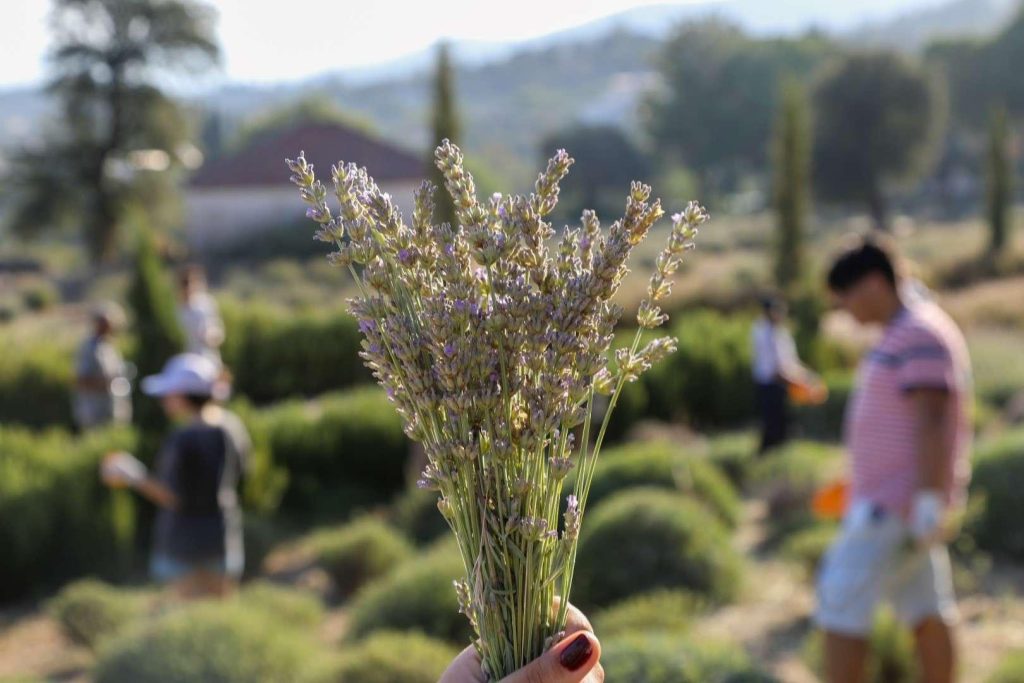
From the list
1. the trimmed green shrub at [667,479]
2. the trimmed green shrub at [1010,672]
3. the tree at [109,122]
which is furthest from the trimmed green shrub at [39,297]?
the trimmed green shrub at [1010,672]

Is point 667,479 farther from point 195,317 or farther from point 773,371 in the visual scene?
point 195,317

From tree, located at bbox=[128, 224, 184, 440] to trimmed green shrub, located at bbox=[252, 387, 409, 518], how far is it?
1122 millimetres

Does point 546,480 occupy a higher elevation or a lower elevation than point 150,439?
higher

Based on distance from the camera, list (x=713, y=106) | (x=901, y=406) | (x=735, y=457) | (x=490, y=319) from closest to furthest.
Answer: (x=490, y=319), (x=901, y=406), (x=735, y=457), (x=713, y=106)

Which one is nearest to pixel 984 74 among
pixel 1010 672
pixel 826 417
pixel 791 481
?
pixel 826 417

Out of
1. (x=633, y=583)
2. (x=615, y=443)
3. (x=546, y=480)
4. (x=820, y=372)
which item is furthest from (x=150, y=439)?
(x=820, y=372)

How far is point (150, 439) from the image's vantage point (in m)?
7.71

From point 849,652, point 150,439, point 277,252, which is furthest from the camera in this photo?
point 277,252

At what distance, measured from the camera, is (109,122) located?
1511 inches

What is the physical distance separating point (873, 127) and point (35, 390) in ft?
124

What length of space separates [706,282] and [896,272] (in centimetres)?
1719

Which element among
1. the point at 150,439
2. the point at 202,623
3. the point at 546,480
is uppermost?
the point at 546,480

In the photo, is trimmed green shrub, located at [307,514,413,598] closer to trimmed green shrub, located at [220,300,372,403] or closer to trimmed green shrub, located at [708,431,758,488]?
trimmed green shrub, located at [708,431,758,488]

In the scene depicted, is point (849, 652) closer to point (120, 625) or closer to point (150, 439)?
point (120, 625)
